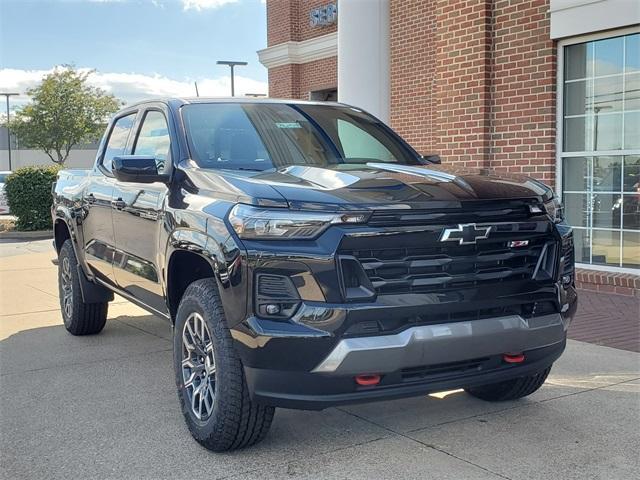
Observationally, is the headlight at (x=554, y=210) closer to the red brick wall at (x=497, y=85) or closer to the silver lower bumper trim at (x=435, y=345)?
the silver lower bumper trim at (x=435, y=345)

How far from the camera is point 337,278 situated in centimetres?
328

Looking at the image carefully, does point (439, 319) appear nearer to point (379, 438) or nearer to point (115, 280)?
point (379, 438)

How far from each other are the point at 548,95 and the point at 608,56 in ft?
2.42

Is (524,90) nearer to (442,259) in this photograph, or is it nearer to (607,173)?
(607,173)

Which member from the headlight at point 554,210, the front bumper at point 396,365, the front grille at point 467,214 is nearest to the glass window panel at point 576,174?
the headlight at point 554,210

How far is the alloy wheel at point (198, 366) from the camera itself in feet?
12.4

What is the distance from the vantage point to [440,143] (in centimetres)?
960

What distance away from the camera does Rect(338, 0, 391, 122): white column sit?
9.87 metres

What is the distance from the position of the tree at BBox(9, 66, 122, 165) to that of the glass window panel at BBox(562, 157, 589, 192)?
32076 millimetres

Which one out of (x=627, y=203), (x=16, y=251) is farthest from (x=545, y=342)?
(x=16, y=251)

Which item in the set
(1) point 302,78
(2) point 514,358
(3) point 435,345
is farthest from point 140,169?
(1) point 302,78

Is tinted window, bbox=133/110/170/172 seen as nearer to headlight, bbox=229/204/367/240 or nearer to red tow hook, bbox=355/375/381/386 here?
headlight, bbox=229/204/367/240

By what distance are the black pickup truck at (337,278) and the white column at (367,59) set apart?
551cm

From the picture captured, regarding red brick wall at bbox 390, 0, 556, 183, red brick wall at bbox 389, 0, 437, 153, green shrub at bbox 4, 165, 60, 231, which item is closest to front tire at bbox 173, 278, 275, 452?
red brick wall at bbox 390, 0, 556, 183
